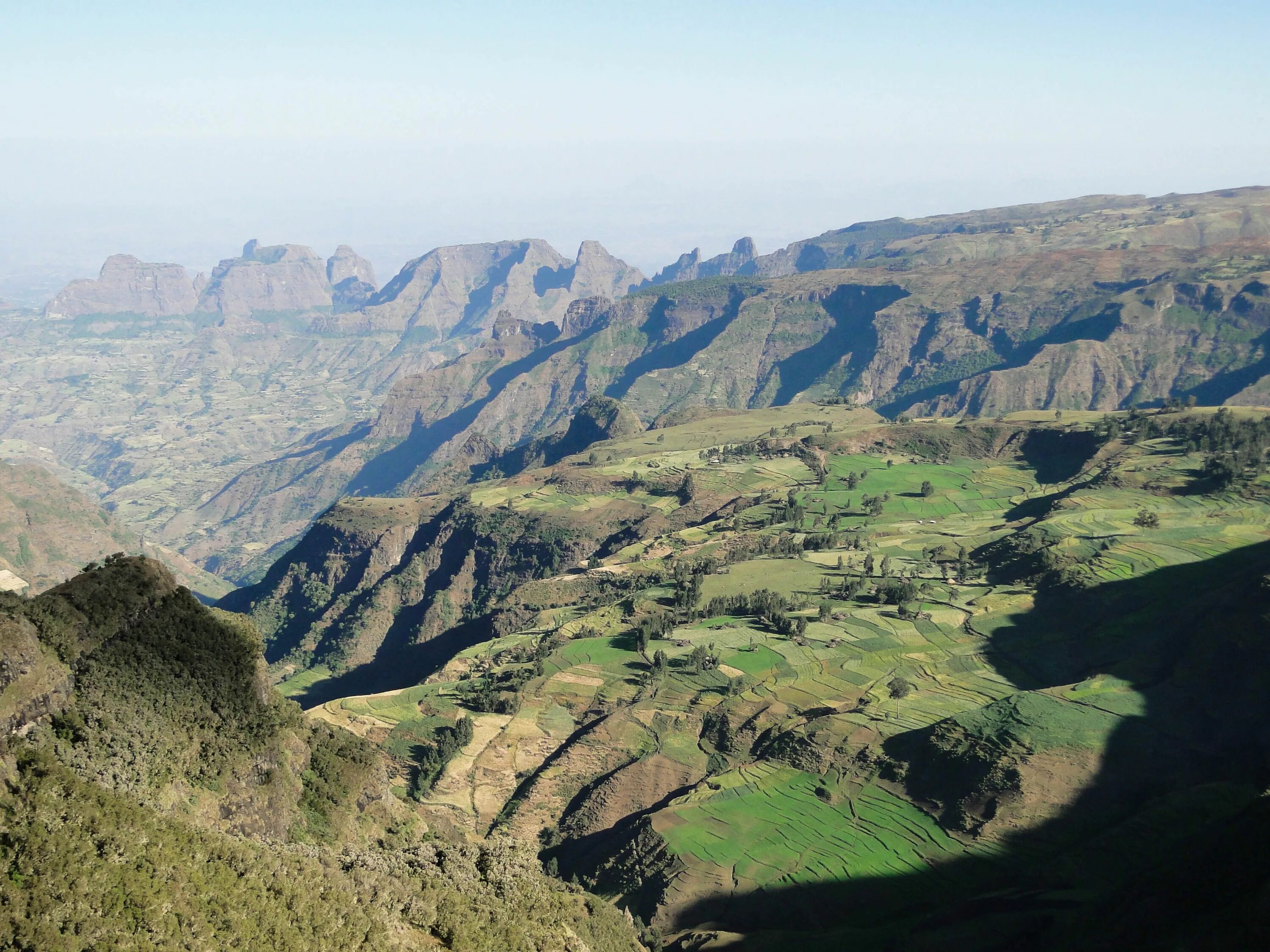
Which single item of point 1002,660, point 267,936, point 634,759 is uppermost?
point 267,936

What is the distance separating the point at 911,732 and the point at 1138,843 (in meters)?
26.0

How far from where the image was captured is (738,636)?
447ft

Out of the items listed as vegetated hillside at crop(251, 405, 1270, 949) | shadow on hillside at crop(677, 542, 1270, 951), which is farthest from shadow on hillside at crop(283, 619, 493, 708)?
shadow on hillside at crop(677, 542, 1270, 951)

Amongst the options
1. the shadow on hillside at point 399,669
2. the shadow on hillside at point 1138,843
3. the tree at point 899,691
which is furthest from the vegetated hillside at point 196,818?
the shadow on hillside at point 399,669

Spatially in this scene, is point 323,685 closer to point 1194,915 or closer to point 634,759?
point 634,759

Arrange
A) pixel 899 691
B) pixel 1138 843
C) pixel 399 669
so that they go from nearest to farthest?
pixel 1138 843, pixel 899 691, pixel 399 669

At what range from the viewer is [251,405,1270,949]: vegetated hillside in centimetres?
7556

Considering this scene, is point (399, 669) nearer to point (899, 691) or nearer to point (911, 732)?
point (899, 691)

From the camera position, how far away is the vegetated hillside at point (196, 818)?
3709 centimetres

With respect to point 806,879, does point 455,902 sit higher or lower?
higher

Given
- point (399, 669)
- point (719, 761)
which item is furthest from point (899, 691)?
point (399, 669)

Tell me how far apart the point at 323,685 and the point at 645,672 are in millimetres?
93128

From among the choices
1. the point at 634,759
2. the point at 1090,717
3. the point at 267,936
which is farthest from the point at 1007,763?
the point at 267,936

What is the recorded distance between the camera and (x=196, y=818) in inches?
2191
